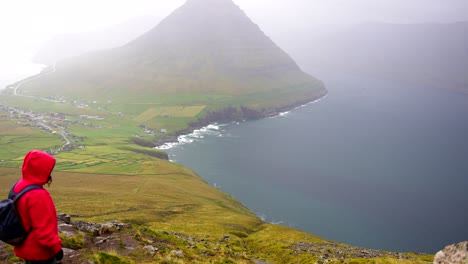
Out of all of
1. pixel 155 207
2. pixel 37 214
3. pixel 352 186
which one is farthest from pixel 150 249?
pixel 352 186

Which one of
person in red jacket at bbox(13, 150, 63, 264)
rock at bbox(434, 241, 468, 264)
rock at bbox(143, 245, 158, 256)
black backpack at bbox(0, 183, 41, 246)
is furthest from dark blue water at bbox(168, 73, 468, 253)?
black backpack at bbox(0, 183, 41, 246)

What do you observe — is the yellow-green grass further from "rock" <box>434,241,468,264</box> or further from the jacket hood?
the jacket hood

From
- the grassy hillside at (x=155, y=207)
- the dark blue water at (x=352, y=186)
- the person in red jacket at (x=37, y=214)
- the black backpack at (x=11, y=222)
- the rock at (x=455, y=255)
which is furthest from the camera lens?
the dark blue water at (x=352, y=186)

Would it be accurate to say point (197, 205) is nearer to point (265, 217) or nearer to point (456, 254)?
point (265, 217)

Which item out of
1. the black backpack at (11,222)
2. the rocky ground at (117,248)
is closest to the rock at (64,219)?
the rocky ground at (117,248)

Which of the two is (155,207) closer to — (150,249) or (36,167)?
(150,249)

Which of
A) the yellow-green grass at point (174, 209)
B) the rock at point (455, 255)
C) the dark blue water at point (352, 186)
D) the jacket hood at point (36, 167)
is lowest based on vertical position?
the dark blue water at point (352, 186)

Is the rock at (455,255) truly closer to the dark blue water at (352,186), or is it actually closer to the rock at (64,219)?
the rock at (64,219)
